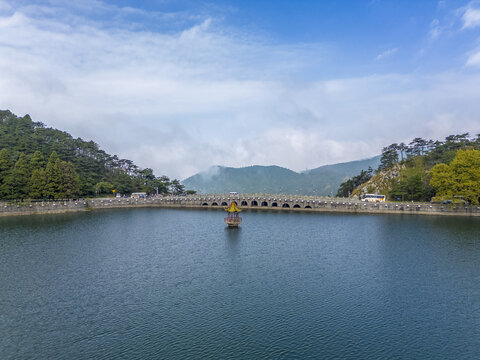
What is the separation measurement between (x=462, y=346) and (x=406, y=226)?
57860mm

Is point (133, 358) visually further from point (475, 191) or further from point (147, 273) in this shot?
point (475, 191)

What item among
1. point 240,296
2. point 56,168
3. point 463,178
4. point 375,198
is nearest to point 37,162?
point 56,168

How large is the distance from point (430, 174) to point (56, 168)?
13213cm

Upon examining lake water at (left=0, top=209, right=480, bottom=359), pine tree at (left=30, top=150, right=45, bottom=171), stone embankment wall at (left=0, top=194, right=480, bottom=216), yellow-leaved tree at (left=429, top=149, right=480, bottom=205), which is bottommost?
lake water at (left=0, top=209, right=480, bottom=359)

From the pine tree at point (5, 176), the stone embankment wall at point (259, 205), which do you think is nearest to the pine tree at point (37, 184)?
the stone embankment wall at point (259, 205)

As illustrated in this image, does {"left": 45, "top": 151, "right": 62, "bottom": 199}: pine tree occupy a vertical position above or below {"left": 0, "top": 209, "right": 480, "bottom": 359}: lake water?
above

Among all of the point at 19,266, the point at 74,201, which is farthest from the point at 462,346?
the point at 74,201

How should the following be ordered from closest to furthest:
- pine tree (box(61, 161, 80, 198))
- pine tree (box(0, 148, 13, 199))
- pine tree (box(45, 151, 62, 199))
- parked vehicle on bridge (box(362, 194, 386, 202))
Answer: pine tree (box(0, 148, 13, 199))
pine tree (box(45, 151, 62, 199))
pine tree (box(61, 161, 80, 198))
parked vehicle on bridge (box(362, 194, 386, 202))

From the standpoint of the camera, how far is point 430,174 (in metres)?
117

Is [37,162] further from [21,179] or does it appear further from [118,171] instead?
[118,171]

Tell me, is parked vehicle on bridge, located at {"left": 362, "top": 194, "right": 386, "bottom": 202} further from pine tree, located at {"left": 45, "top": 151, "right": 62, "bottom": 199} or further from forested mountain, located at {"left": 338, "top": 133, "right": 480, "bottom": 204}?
pine tree, located at {"left": 45, "top": 151, "right": 62, "bottom": 199}

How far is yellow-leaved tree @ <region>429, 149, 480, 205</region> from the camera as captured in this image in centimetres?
9500

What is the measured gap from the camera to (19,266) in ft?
154

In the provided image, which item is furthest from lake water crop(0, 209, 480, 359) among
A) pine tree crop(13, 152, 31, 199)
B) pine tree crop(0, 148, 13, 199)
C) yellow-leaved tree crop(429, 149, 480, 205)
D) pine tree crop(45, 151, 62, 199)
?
pine tree crop(13, 152, 31, 199)
